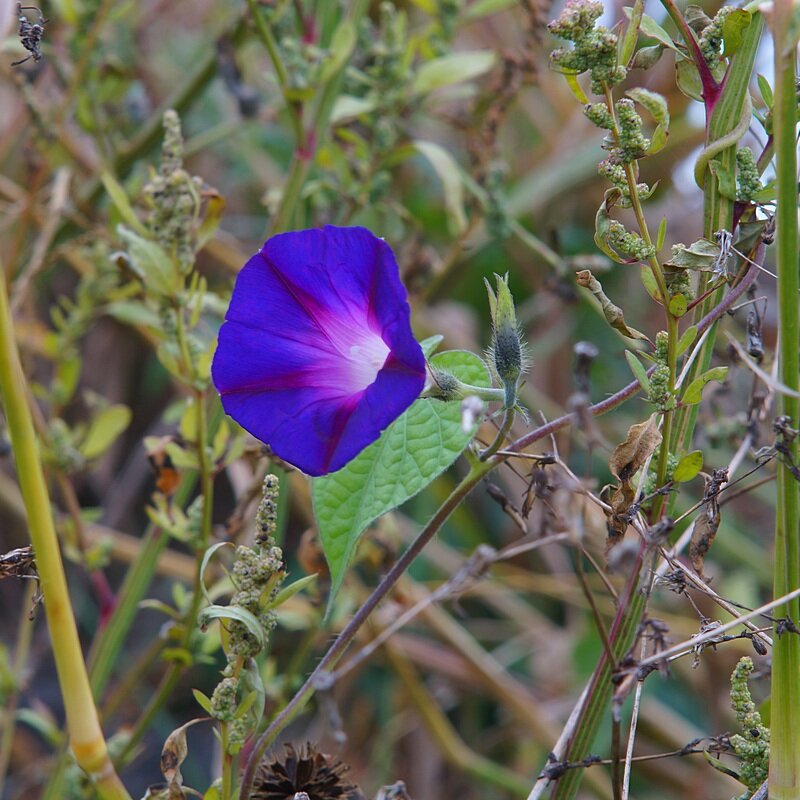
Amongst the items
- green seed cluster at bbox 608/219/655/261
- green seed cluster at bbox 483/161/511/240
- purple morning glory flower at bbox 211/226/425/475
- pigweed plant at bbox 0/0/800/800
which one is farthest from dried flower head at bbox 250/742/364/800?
green seed cluster at bbox 483/161/511/240

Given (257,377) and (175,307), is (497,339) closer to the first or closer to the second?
(257,377)

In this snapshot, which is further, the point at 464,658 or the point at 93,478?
the point at 93,478

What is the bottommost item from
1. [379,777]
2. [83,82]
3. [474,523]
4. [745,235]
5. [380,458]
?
[379,777]

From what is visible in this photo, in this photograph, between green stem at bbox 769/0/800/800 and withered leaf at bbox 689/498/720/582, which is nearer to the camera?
green stem at bbox 769/0/800/800

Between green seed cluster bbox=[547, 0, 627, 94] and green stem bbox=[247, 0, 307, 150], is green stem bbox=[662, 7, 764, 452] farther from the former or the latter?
green stem bbox=[247, 0, 307, 150]

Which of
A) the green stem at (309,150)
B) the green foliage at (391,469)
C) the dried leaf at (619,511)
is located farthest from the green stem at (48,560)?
the green stem at (309,150)

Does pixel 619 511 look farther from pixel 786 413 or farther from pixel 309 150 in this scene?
pixel 309 150

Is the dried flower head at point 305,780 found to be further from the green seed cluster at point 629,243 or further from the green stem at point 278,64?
the green stem at point 278,64

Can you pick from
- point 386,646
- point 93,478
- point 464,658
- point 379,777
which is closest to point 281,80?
point 386,646
